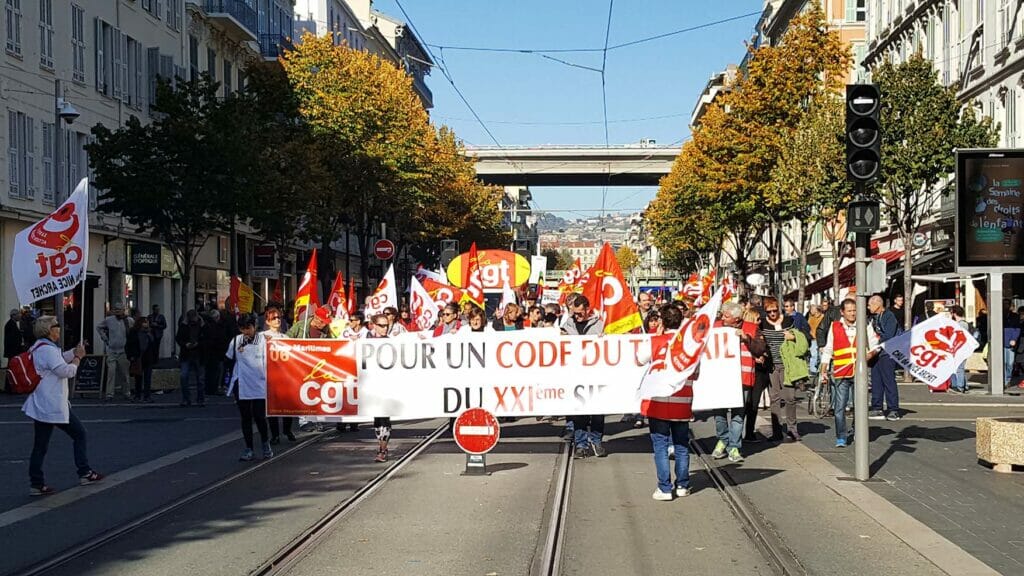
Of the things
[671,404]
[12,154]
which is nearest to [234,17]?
[12,154]

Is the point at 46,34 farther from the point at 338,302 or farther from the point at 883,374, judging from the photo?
the point at 883,374

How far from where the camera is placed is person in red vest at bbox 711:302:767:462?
14852 millimetres

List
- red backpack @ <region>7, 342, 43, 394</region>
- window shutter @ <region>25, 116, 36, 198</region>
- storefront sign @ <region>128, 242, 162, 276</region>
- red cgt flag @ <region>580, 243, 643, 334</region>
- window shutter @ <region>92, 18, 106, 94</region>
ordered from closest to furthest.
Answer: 1. red backpack @ <region>7, 342, 43, 394</region>
2. red cgt flag @ <region>580, 243, 643, 334</region>
3. window shutter @ <region>25, 116, 36, 198</region>
4. window shutter @ <region>92, 18, 106, 94</region>
5. storefront sign @ <region>128, 242, 162, 276</region>

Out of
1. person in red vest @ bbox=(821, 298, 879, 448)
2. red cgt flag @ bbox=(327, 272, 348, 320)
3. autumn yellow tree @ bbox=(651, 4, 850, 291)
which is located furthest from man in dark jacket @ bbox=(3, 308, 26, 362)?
autumn yellow tree @ bbox=(651, 4, 850, 291)

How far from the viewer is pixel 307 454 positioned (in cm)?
1596

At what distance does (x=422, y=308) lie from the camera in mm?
24250

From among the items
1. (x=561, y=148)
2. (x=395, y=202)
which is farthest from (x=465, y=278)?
(x=561, y=148)

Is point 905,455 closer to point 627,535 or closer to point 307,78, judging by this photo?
point 627,535

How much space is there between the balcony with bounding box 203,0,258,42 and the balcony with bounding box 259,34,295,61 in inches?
121

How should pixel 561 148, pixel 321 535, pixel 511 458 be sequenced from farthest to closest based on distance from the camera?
pixel 561 148 → pixel 511 458 → pixel 321 535

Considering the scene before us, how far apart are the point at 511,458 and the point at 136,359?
1312cm

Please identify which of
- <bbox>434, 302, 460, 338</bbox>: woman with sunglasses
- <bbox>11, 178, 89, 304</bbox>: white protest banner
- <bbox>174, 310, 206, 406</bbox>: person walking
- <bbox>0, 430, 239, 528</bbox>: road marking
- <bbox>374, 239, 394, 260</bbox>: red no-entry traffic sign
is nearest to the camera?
<bbox>0, 430, 239, 528</bbox>: road marking

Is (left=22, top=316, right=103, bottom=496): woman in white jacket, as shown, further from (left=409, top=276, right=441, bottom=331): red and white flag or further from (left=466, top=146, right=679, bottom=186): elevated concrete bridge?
(left=466, top=146, right=679, bottom=186): elevated concrete bridge

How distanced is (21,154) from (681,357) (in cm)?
2509
